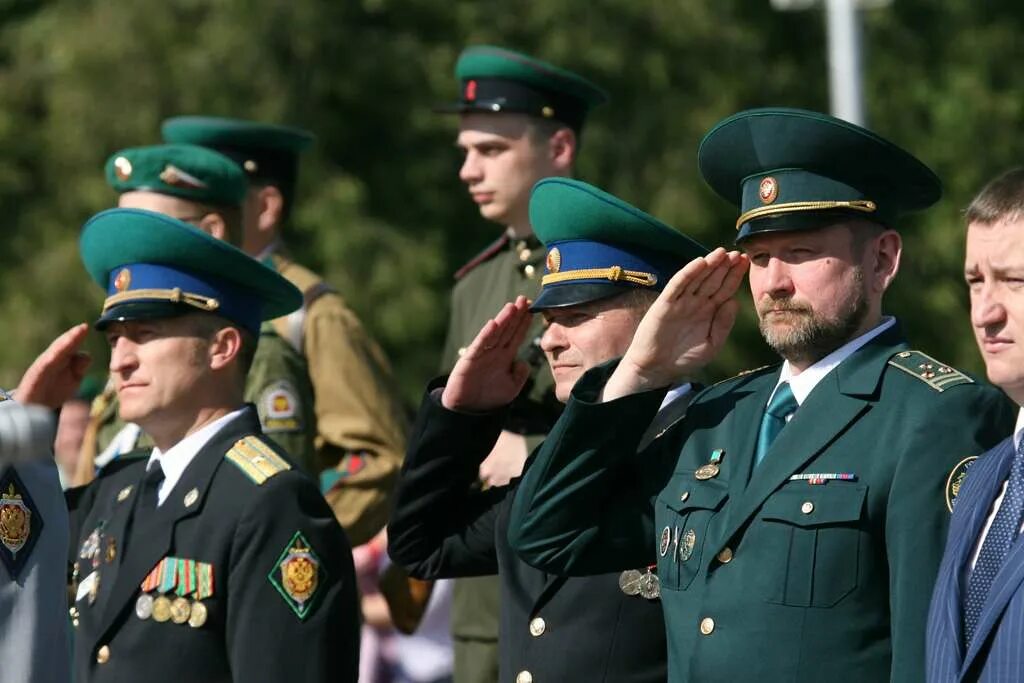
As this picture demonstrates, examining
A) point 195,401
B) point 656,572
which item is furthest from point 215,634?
point 656,572

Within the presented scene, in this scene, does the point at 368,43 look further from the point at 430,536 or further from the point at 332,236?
the point at 430,536

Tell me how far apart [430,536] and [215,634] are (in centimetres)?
68

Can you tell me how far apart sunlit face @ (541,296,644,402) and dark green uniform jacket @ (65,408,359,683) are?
0.78 metres

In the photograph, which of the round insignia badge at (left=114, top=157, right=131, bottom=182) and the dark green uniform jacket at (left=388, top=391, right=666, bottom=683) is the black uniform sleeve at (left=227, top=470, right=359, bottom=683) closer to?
the dark green uniform jacket at (left=388, top=391, right=666, bottom=683)

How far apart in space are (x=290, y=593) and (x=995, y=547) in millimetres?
2091

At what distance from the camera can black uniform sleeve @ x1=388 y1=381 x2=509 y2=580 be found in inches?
243

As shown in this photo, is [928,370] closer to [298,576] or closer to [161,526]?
[298,576]

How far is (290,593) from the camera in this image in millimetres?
5953

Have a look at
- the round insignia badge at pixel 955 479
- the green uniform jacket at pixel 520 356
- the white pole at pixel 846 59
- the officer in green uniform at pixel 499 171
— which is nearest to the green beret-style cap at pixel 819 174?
the round insignia badge at pixel 955 479

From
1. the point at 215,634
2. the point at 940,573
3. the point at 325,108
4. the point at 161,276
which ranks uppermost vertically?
the point at 325,108

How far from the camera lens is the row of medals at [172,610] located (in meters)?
6.01

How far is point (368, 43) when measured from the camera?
12.8 metres

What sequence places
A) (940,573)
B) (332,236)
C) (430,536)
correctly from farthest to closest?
(332,236) < (430,536) < (940,573)

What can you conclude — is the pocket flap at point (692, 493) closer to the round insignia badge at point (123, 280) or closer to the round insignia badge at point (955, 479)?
the round insignia badge at point (955, 479)
